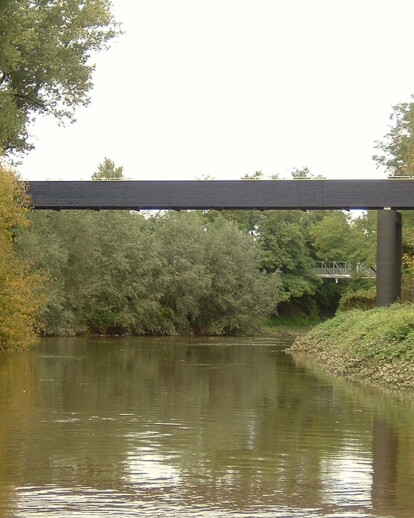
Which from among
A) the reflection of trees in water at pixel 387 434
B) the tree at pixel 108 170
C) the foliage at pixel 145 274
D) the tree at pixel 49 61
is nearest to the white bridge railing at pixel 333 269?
the foliage at pixel 145 274

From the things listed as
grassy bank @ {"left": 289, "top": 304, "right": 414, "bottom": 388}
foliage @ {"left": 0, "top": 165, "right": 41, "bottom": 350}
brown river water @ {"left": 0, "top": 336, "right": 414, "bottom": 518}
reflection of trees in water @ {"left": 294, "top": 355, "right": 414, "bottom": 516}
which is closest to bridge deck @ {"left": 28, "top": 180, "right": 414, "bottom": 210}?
foliage @ {"left": 0, "top": 165, "right": 41, "bottom": 350}

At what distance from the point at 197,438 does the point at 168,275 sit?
43.4m

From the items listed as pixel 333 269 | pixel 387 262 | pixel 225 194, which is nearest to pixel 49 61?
pixel 225 194

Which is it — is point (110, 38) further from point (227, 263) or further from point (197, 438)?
point (197, 438)

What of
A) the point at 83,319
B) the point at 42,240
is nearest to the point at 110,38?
the point at 42,240

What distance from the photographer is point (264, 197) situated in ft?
115

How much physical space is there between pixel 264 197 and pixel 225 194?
5.16 feet

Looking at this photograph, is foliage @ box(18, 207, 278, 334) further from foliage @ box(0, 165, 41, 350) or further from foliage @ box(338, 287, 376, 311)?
foliage @ box(338, 287, 376, 311)

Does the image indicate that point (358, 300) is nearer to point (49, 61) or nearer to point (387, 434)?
point (49, 61)

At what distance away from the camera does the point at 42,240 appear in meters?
45.9

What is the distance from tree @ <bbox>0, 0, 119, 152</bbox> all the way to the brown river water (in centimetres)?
1750

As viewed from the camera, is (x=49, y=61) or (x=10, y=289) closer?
(x=10, y=289)

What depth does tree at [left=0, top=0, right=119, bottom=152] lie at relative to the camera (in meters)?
36.0

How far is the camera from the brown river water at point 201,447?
26.8 ft
